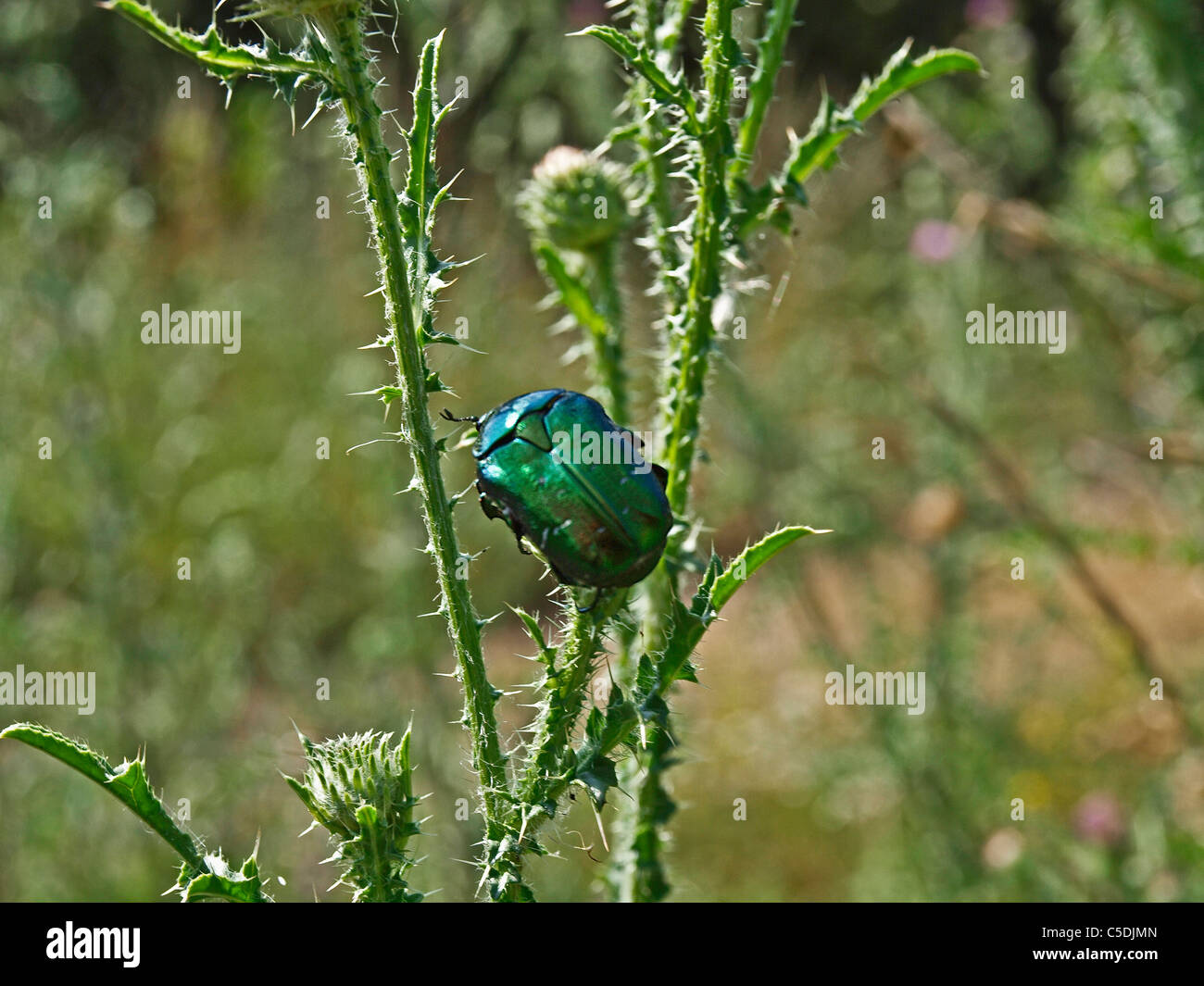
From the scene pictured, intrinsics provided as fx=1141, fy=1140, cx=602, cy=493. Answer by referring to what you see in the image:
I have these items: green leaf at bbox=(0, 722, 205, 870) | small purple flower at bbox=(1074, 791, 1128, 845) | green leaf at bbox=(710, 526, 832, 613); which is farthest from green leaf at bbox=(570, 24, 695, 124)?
small purple flower at bbox=(1074, 791, 1128, 845)

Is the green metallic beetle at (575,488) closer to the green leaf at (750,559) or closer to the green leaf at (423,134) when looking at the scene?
the green leaf at (750,559)

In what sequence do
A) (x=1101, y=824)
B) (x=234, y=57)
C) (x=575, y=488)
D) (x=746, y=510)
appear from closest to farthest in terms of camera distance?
1. (x=234, y=57)
2. (x=575, y=488)
3. (x=1101, y=824)
4. (x=746, y=510)

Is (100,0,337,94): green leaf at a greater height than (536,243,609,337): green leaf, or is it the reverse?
(100,0,337,94): green leaf

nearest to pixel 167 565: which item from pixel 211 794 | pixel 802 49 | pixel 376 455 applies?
pixel 211 794

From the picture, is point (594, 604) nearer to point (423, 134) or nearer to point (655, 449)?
point (655, 449)

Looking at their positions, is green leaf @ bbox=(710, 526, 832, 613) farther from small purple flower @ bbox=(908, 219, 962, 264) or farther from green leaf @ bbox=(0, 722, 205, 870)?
small purple flower @ bbox=(908, 219, 962, 264)

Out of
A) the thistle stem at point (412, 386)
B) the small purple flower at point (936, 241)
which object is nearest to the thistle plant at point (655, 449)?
the thistle stem at point (412, 386)

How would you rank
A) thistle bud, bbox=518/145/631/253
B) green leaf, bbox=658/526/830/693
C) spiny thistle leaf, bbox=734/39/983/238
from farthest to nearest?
thistle bud, bbox=518/145/631/253, spiny thistle leaf, bbox=734/39/983/238, green leaf, bbox=658/526/830/693

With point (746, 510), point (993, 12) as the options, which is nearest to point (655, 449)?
point (746, 510)
